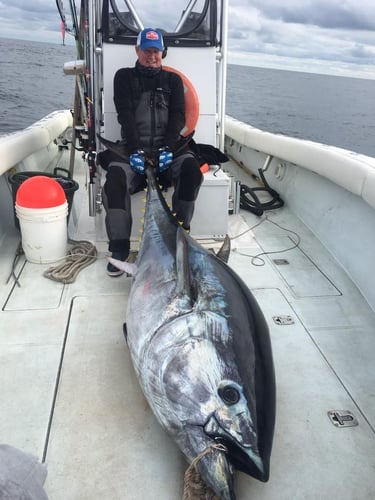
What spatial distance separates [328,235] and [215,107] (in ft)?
5.15

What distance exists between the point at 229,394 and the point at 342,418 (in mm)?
764

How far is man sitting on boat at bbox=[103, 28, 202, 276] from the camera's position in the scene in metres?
2.92

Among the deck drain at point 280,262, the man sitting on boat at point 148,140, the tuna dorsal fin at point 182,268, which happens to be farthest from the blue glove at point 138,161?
the deck drain at point 280,262

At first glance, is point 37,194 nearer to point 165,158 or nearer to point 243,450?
point 165,158

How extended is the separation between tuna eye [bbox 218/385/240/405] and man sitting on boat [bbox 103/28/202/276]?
1670 mm

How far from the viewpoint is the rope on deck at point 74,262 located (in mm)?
2814

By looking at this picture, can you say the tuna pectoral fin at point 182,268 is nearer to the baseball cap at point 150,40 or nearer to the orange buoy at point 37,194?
the orange buoy at point 37,194

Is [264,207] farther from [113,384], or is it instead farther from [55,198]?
[113,384]

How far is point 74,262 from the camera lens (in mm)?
2998

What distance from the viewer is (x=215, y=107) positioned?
3811 mm

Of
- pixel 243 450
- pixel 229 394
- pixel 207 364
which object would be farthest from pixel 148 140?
pixel 243 450

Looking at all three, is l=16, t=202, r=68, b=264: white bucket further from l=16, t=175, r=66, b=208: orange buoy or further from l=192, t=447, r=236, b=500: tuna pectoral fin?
l=192, t=447, r=236, b=500: tuna pectoral fin

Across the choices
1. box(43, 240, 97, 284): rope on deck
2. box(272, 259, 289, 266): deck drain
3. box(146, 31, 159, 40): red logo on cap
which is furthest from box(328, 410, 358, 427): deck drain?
box(146, 31, 159, 40): red logo on cap

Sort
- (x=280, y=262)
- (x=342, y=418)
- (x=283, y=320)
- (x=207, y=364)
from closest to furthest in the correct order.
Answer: (x=207, y=364) → (x=342, y=418) → (x=283, y=320) → (x=280, y=262)
